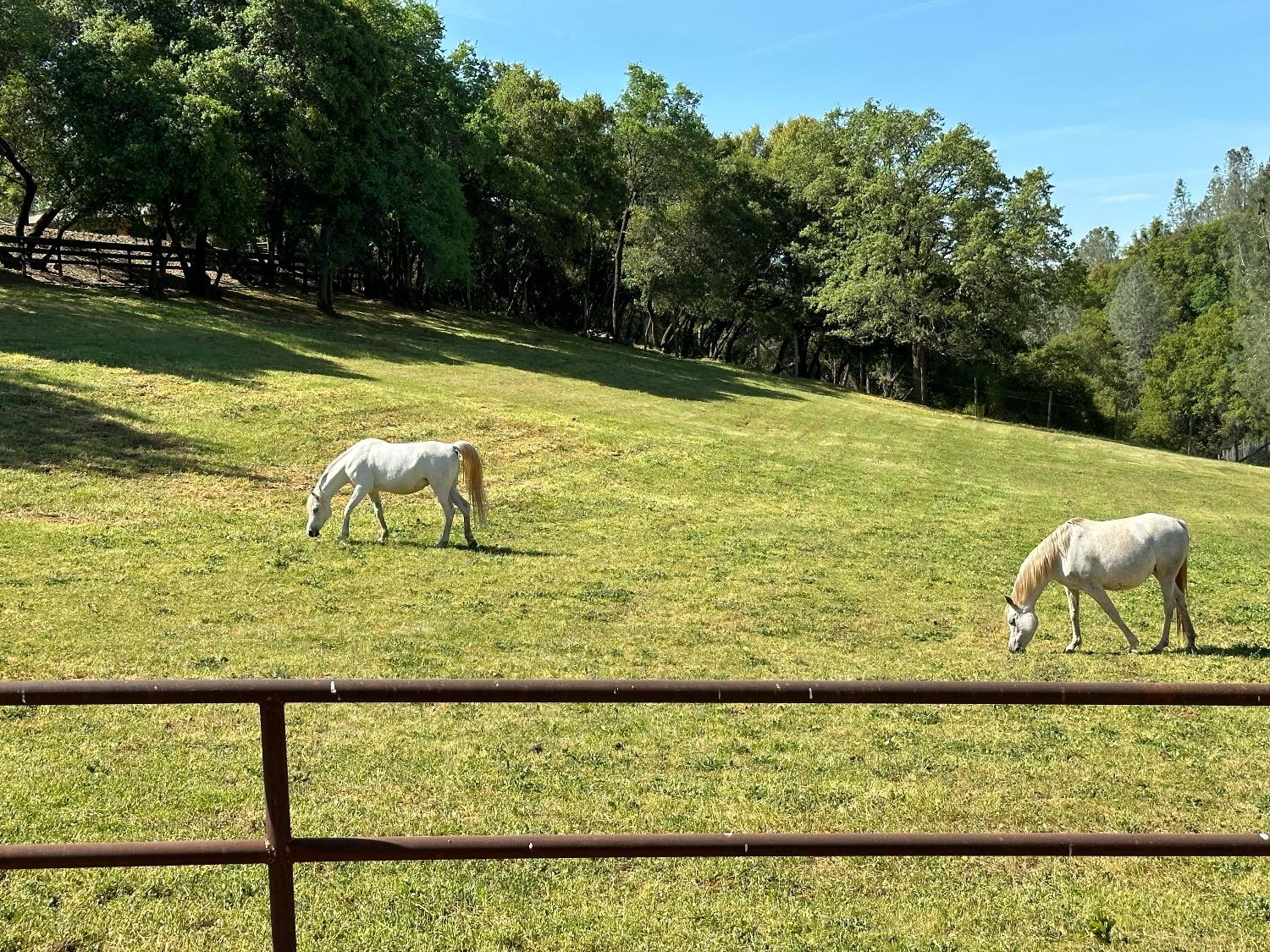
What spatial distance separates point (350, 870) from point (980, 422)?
148ft

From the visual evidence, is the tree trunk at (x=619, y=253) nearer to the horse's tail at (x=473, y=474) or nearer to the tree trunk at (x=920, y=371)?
the tree trunk at (x=920, y=371)

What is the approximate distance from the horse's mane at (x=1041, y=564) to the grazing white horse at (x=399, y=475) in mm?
8523

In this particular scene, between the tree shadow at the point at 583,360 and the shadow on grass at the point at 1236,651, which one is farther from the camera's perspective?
the tree shadow at the point at 583,360

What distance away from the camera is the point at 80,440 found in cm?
2034

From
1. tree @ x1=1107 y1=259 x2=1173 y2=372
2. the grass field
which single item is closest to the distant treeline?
the grass field

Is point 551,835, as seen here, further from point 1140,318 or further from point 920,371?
point 1140,318

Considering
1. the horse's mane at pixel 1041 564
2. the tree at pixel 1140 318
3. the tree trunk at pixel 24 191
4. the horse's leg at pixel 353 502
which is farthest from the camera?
the tree at pixel 1140 318

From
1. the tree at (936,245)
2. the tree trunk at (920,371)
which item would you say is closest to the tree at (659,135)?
the tree at (936,245)

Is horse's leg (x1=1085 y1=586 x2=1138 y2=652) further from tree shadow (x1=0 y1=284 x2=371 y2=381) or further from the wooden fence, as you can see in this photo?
the wooden fence

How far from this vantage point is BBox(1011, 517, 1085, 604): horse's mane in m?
12.3

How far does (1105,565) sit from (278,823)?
36.7 feet

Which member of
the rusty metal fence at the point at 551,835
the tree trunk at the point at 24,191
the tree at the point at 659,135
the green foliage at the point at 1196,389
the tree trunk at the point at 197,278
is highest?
the tree at the point at 659,135

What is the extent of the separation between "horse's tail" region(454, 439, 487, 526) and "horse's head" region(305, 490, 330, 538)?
94.7 inches

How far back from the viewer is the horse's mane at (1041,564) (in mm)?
12281
